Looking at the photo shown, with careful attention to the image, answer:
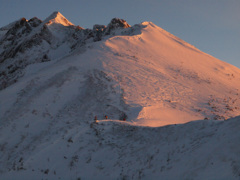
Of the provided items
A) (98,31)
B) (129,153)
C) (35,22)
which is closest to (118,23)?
(98,31)

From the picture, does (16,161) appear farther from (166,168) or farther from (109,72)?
(109,72)

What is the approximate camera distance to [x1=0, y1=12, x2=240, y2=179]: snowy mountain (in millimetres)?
7344

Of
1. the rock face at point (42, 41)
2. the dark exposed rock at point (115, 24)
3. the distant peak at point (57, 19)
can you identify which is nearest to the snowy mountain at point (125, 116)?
the dark exposed rock at point (115, 24)

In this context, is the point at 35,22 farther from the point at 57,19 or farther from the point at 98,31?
the point at 98,31

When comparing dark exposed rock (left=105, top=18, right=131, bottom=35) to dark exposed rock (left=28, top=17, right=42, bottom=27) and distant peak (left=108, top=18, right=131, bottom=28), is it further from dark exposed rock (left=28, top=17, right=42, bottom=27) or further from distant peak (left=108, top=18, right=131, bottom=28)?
dark exposed rock (left=28, top=17, right=42, bottom=27)

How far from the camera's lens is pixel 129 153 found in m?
8.98

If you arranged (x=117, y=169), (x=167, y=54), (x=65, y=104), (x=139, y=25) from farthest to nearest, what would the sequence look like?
(x=139, y=25) → (x=167, y=54) → (x=65, y=104) → (x=117, y=169)

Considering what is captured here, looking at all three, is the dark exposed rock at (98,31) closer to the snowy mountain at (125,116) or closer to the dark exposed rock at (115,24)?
the dark exposed rock at (115,24)

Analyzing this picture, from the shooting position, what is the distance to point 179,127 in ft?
31.6

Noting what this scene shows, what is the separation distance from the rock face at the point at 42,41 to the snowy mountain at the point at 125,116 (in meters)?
14.0

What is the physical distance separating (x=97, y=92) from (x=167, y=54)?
59.2 feet

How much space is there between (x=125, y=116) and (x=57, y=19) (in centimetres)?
5762

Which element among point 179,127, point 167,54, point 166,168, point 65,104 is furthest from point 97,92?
point 167,54

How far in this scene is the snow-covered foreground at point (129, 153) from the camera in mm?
6199
